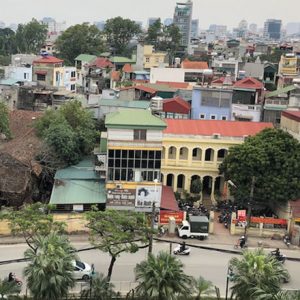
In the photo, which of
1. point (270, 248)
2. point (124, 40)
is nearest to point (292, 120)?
point (270, 248)

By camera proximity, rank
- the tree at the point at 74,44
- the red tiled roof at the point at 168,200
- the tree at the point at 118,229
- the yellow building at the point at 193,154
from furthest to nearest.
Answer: the tree at the point at 74,44 → the yellow building at the point at 193,154 → the red tiled roof at the point at 168,200 → the tree at the point at 118,229

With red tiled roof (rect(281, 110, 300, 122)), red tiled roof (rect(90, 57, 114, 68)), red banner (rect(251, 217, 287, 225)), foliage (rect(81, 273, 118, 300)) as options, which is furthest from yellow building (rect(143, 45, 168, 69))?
foliage (rect(81, 273, 118, 300))

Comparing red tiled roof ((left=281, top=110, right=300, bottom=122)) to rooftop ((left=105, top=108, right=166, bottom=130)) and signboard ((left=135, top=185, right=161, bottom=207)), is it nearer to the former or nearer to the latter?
rooftop ((left=105, top=108, right=166, bottom=130))

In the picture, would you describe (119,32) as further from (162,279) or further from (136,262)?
(162,279)

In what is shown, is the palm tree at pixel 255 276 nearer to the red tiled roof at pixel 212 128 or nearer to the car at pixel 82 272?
the car at pixel 82 272

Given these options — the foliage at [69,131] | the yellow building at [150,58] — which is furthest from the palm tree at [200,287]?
the yellow building at [150,58]

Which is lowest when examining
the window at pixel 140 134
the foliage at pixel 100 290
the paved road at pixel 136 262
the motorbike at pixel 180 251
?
the paved road at pixel 136 262
